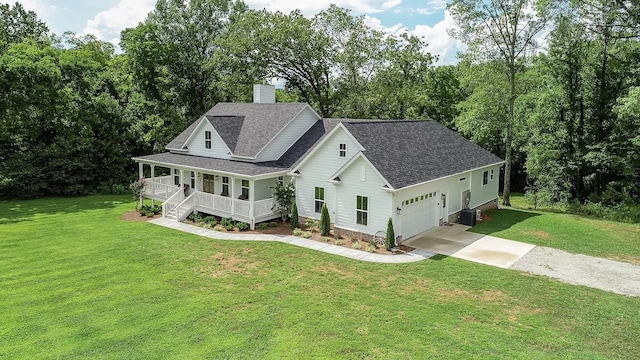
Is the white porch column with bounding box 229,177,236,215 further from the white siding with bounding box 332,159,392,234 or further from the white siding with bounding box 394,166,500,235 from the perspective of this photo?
the white siding with bounding box 394,166,500,235

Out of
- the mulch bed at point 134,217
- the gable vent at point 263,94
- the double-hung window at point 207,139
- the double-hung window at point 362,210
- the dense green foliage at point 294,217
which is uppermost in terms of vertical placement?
the gable vent at point 263,94

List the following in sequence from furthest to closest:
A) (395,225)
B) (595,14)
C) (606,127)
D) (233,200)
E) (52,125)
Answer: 1. (52,125)
2. (606,127)
3. (595,14)
4. (233,200)
5. (395,225)

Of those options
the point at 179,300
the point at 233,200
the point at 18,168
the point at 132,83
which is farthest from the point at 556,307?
the point at 132,83

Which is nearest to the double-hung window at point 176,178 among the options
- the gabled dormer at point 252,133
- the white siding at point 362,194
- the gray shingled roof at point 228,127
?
the gabled dormer at point 252,133

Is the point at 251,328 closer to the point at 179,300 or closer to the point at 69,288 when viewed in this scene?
the point at 179,300

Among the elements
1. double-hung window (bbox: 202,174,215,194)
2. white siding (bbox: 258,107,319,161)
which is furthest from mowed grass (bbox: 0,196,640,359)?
double-hung window (bbox: 202,174,215,194)

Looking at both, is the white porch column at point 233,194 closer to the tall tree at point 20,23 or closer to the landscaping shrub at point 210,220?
the landscaping shrub at point 210,220
